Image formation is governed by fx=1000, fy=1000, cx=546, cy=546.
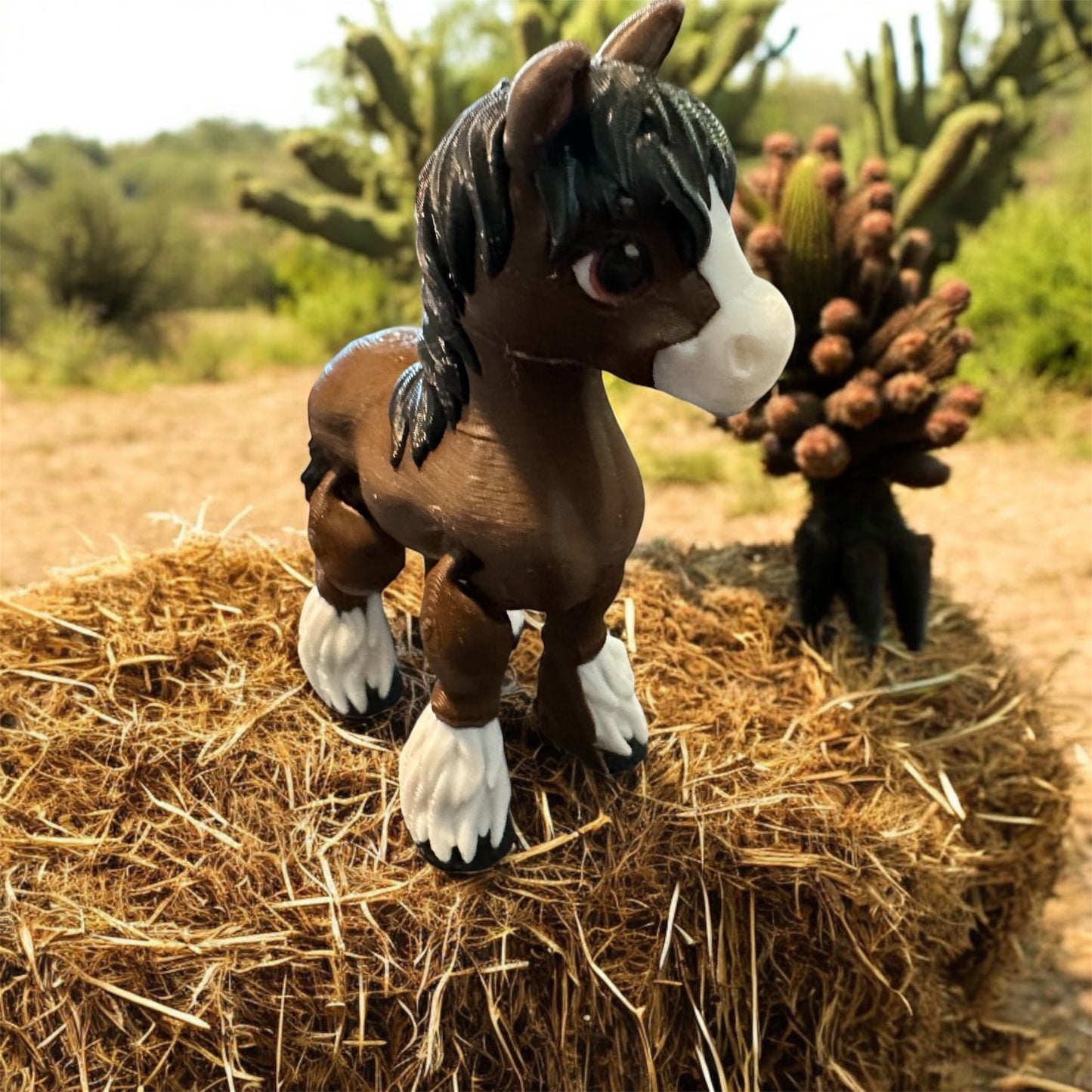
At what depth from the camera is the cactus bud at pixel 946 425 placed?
1.11 m

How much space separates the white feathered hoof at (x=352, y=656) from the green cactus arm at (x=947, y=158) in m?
2.85

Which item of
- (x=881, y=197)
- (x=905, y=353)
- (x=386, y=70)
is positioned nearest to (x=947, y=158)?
(x=386, y=70)

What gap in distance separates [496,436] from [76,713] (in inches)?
22.1

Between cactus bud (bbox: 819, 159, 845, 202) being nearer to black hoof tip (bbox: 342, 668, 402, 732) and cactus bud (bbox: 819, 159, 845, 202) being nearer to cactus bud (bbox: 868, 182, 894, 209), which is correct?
cactus bud (bbox: 868, 182, 894, 209)

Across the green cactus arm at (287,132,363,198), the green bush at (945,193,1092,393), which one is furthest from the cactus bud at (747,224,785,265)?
the green cactus arm at (287,132,363,198)

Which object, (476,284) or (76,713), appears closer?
(476,284)

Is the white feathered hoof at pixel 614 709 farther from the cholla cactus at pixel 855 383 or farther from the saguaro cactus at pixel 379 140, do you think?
the saguaro cactus at pixel 379 140

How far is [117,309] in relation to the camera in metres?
4.89

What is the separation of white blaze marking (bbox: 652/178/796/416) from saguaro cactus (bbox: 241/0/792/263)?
10.7 feet

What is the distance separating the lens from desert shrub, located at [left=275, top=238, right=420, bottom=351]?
446 cm

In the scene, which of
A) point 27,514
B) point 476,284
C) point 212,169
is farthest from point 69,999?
point 212,169

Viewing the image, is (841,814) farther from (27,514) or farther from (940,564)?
(27,514)

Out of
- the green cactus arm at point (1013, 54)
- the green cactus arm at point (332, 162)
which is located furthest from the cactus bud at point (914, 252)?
the green cactus arm at point (332, 162)

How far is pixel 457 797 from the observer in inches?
32.3
